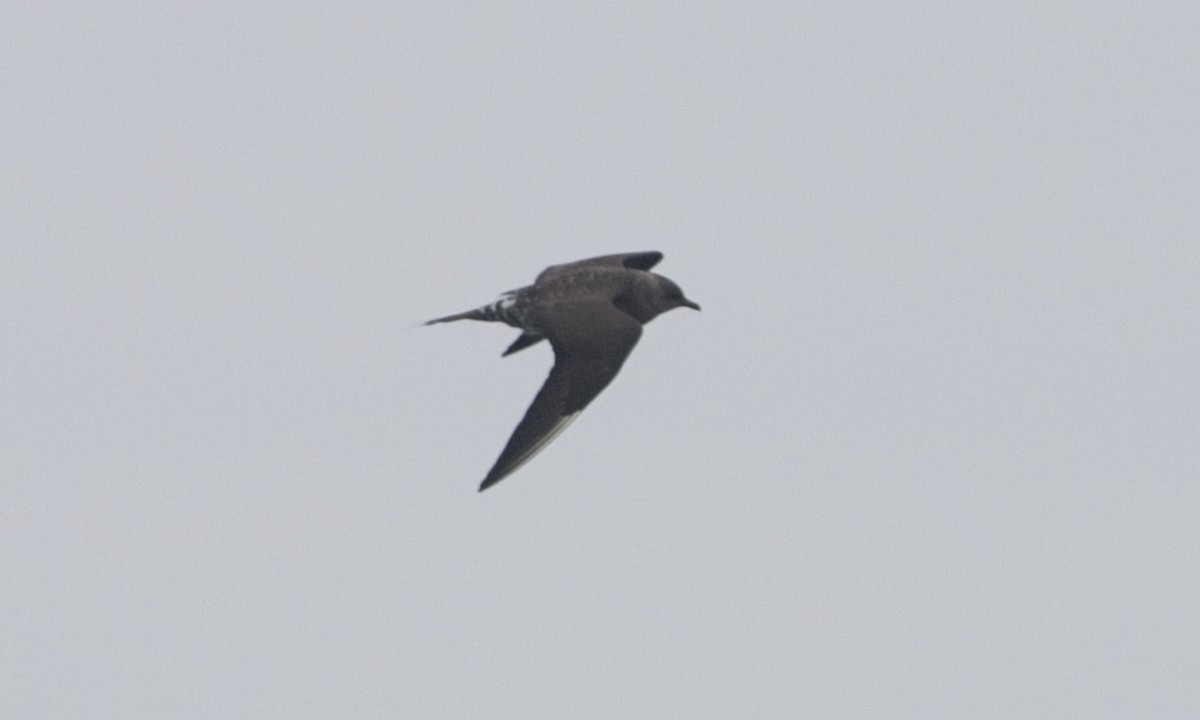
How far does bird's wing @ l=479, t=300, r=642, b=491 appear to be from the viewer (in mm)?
15656

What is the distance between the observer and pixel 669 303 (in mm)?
18719

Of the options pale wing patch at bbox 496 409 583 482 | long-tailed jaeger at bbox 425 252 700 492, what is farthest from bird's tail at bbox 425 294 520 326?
pale wing patch at bbox 496 409 583 482

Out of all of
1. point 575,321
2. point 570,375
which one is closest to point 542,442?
point 570,375

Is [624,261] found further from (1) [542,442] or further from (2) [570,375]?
(1) [542,442]

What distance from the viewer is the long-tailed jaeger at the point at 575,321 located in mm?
15750

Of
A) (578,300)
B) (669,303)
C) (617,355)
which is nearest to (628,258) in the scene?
(669,303)

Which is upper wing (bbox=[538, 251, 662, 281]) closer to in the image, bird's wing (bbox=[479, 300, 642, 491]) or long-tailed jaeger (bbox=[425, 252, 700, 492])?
long-tailed jaeger (bbox=[425, 252, 700, 492])

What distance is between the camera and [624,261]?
18.9 m

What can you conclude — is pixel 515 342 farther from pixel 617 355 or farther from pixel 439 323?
pixel 617 355

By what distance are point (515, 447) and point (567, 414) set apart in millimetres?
445

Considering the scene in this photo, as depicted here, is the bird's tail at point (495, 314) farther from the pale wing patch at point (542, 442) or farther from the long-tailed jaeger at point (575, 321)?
the pale wing patch at point (542, 442)

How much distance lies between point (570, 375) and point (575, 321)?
0.75m

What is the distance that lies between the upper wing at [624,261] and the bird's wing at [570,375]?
69.5 inches

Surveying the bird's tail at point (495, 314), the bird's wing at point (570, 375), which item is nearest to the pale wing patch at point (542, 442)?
the bird's wing at point (570, 375)
